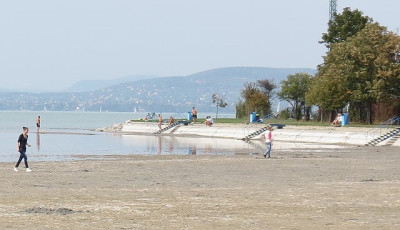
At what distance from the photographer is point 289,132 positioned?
6900cm

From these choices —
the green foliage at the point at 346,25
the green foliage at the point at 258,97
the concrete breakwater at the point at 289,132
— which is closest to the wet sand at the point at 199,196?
the concrete breakwater at the point at 289,132

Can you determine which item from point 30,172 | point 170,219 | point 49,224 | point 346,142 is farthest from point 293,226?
point 346,142

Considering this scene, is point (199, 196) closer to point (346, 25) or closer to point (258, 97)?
point (346, 25)

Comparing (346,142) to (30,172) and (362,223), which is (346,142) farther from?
(362,223)

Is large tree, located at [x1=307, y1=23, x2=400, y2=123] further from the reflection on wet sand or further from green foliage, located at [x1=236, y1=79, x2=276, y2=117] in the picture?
green foliage, located at [x1=236, y1=79, x2=276, y2=117]

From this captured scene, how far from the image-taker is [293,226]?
51.8ft

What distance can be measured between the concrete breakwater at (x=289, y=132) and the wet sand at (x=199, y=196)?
2603 centimetres

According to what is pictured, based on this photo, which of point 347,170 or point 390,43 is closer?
point 347,170

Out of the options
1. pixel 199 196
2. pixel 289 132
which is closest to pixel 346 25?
pixel 289 132

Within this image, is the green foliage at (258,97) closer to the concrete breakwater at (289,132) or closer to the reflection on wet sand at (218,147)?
the concrete breakwater at (289,132)

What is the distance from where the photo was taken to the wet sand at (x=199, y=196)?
16328 millimetres

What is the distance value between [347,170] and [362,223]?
16415 mm

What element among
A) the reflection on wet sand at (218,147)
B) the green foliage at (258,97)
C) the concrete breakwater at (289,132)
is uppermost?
the green foliage at (258,97)

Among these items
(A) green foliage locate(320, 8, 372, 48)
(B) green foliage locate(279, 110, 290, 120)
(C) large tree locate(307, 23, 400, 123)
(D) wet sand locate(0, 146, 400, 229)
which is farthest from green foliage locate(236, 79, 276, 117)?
(D) wet sand locate(0, 146, 400, 229)
